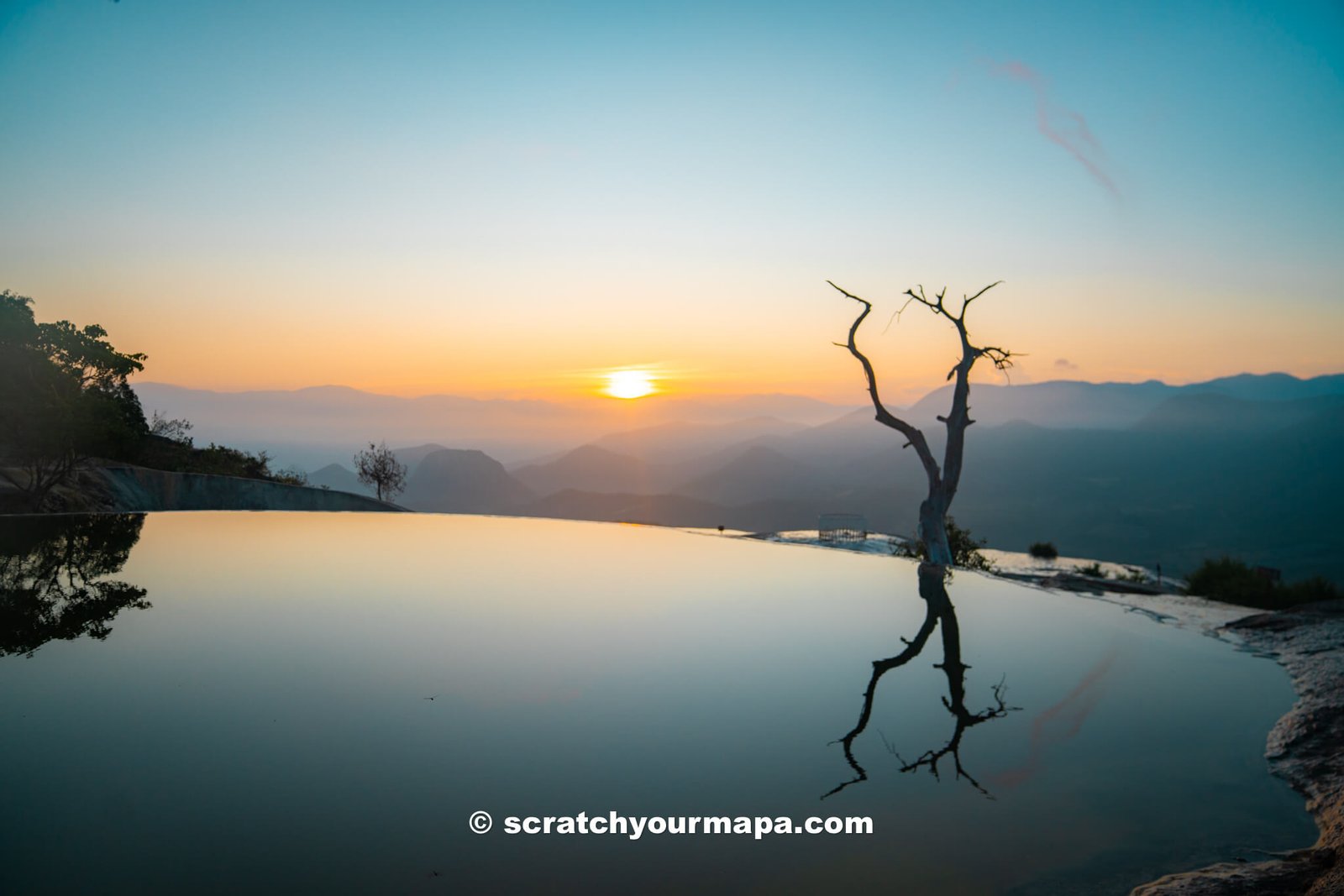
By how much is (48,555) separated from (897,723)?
1494 centimetres

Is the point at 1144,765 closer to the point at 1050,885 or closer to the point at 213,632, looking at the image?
the point at 1050,885

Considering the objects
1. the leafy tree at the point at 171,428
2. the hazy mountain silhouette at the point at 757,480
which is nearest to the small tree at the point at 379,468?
the leafy tree at the point at 171,428

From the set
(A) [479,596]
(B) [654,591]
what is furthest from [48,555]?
(B) [654,591]

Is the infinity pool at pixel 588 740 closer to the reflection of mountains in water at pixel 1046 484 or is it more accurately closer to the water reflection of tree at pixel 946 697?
the water reflection of tree at pixel 946 697

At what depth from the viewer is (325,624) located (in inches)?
386

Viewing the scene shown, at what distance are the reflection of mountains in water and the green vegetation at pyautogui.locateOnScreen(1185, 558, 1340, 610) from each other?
55.0m

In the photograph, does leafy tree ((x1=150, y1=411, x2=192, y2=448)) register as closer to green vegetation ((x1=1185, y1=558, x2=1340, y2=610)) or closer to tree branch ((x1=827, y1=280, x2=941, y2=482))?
tree branch ((x1=827, y1=280, x2=941, y2=482))

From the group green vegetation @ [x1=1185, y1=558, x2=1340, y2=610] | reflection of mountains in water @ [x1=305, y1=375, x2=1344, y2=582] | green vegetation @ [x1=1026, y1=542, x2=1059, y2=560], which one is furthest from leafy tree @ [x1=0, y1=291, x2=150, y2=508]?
reflection of mountains in water @ [x1=305, y1=375, x2=1344, y2=582]

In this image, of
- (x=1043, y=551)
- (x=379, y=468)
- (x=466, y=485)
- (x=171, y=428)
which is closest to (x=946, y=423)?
(x=1043, y=551)

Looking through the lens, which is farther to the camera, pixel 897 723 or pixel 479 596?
pixel 479 596

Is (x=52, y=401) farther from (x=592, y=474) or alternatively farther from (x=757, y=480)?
(x=592, y=474)

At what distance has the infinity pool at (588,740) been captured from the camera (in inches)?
173

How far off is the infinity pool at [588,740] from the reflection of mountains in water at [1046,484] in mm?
56481

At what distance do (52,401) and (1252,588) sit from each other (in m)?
28.1
